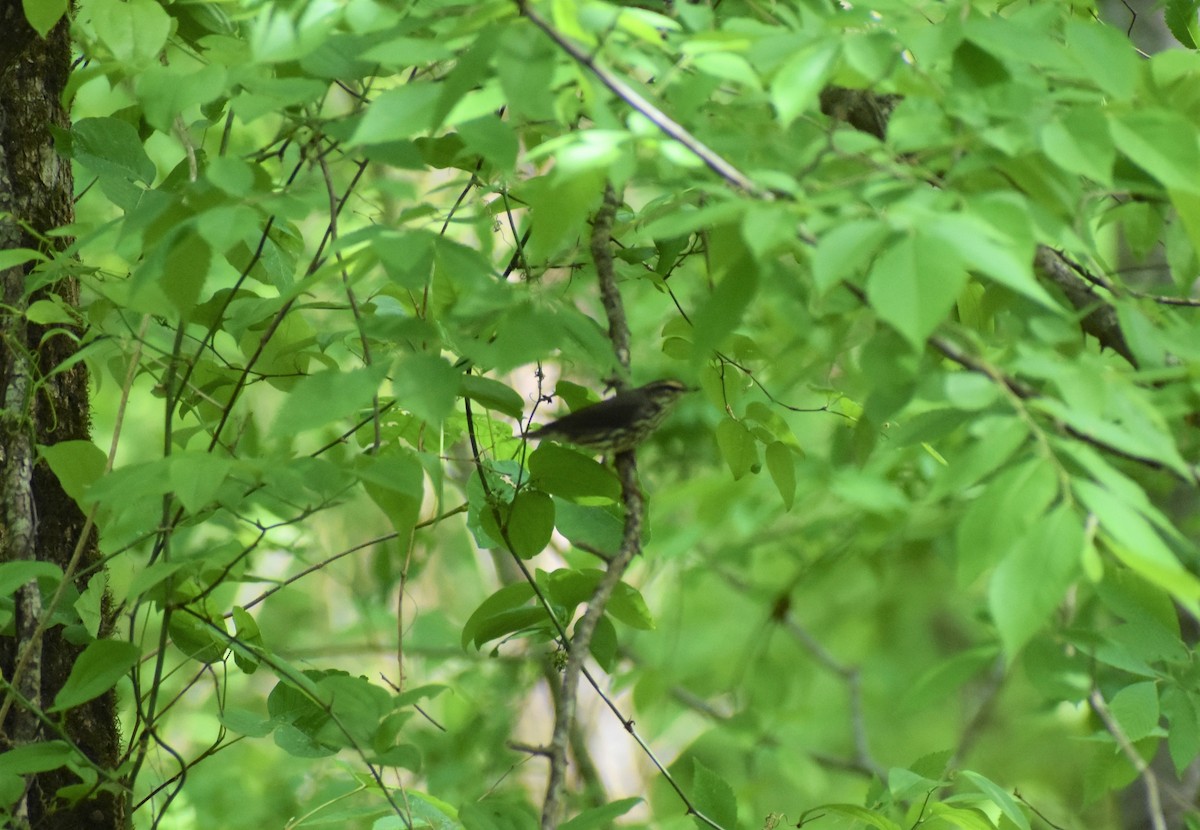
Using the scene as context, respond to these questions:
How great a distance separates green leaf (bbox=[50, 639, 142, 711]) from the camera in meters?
1.35

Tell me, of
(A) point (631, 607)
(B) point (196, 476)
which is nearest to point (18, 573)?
(B) point (196, 476)

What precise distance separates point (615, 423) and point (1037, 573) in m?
0.71

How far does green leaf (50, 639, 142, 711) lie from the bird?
0.60 meters

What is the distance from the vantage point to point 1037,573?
84 cm

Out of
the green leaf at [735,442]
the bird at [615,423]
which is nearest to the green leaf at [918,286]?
the bird at [615,423]

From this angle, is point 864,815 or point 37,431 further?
point 37,431

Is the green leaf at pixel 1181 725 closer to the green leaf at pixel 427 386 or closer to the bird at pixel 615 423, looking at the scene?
the bird at pixel 615 423

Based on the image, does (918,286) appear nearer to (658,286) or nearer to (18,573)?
(658,286)

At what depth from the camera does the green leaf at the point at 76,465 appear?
1.46 meters

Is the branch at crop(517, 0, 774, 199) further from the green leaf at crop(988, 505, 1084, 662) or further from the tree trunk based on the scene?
the tree trunk

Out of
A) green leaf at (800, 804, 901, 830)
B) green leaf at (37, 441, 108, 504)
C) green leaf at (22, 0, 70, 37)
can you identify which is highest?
green leaf at (22, 0, 70, 37)

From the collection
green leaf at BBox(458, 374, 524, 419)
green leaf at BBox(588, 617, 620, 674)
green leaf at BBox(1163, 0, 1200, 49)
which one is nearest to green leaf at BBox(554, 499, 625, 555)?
green leaf at BBox(588, 617, 620, 674)

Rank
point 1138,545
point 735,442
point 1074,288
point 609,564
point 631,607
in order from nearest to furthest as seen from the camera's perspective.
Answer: point 1138,545
point 609,564
point 1074,288
point 631,607
point 735,442

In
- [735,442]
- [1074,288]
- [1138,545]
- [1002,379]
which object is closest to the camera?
[1138,545]
